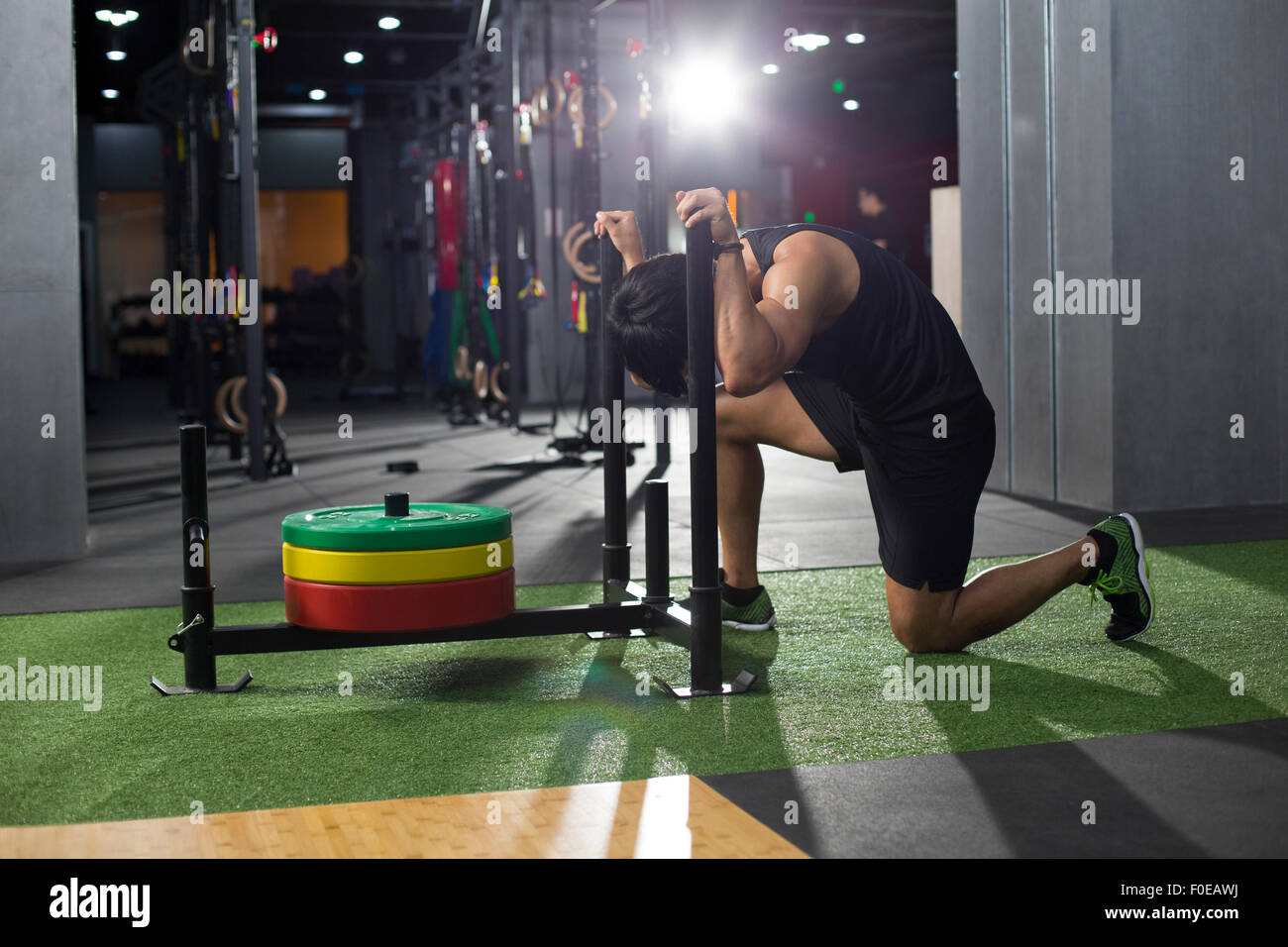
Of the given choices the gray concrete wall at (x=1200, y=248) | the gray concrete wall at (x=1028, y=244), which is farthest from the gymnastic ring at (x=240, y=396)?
the gray concrete wall at (x=1200, y=248)

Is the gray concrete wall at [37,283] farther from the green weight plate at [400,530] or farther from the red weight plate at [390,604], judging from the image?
the red weight plate at [390,604]

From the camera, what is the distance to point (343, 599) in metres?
2.71

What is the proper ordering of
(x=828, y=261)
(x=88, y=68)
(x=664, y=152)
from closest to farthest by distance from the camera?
(x=828, y=261)
(x=664, y=152)
(x=88, y=68)

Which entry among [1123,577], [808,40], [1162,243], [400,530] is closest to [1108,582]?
[1123,577]

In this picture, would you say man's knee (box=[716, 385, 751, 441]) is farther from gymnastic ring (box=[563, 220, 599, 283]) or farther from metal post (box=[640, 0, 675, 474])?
gymnastic ring (box=[563, 220, 599, 283])

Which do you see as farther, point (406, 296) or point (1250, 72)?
point (406, 296)

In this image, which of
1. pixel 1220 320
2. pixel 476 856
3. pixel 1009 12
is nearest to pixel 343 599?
pixel 476 856

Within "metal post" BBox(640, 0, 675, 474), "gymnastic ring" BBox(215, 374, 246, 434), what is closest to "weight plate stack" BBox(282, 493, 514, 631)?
"metal post" BBox(640, 0, 675, 474)

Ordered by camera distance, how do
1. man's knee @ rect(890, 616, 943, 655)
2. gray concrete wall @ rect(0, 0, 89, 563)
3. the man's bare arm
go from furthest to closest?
gray concrete wall @ rect(0, 0, 89, 563)
man's knee @ rect(890, 616, 943, 655)
the man's bare arm

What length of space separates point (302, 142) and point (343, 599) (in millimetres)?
20503

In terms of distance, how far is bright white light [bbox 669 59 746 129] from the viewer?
13234 mm

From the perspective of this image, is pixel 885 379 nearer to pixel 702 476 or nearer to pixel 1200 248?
pixel 702 476

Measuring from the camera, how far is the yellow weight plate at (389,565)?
2.69 m

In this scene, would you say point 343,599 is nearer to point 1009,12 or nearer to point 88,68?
point 1009,12
